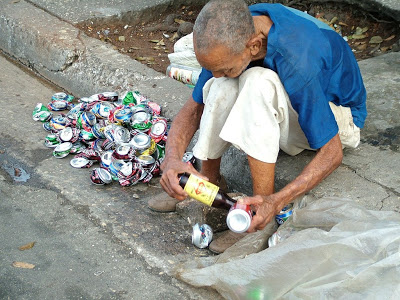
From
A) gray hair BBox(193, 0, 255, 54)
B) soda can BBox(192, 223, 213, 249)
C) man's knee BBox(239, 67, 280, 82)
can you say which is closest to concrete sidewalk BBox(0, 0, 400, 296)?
soda can BBox(192, 223, 213, 249)

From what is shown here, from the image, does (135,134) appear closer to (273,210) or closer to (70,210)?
(70,210)

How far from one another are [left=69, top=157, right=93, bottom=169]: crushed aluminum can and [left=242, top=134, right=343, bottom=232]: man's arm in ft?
4.42

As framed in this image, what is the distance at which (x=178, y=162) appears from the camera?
107 inches

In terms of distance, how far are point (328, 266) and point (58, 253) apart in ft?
4.06

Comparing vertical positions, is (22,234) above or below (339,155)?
below

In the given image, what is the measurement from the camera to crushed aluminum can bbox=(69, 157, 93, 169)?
11.5 ft

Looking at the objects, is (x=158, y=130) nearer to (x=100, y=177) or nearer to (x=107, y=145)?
(x=107, y=145)

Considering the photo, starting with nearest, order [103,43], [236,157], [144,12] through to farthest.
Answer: [236,157] → [103,43] → [144,12]

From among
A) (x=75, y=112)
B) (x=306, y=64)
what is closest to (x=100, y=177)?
(x=75, y=112)

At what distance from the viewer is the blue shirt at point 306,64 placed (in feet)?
8.20

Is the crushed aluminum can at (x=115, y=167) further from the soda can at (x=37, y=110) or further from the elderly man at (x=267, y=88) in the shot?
the soda can at (x=37, y=110)

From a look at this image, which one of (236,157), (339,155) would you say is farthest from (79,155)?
(339,155)

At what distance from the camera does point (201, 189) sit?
8.20 feet

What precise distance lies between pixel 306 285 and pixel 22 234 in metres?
1.41
